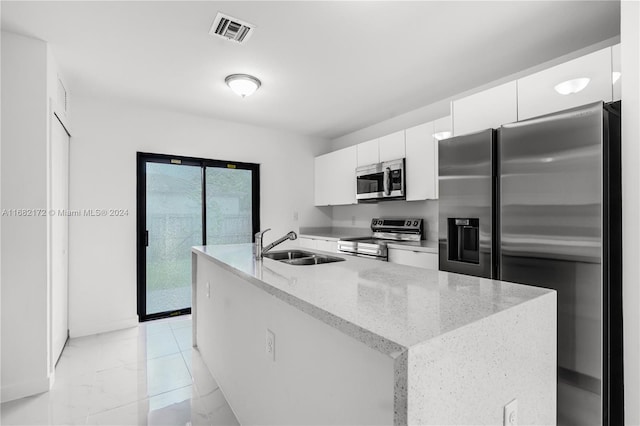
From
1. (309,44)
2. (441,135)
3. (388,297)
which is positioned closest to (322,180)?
(441,135)

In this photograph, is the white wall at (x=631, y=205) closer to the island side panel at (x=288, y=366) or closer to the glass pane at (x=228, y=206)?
the island side panel at (x=288, y=366)

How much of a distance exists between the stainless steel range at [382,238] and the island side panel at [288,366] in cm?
171

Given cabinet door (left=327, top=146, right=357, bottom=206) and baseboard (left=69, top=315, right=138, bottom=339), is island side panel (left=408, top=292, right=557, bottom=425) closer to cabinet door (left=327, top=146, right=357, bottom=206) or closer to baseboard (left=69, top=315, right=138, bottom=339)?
cabinet door (left=327, top=146, right=357, bottom=206)

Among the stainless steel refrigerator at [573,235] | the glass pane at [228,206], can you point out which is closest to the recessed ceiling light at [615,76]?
the stainless steel refrigerator at [573,235]

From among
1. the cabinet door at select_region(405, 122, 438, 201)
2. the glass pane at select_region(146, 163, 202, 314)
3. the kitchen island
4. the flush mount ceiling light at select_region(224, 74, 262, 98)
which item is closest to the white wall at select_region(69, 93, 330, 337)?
the glass pane at select_region(146, 163, 202, 314)

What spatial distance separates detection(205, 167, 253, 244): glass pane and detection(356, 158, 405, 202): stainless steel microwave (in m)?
1.56

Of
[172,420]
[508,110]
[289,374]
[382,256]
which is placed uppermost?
[508,110]

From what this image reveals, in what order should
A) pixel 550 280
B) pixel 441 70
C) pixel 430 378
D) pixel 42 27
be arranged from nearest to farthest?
pixel 430 378, pixel 550 280, pixel 42 27, pixel 441 70

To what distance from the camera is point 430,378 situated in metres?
0.74

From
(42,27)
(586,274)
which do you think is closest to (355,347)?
(586,274)

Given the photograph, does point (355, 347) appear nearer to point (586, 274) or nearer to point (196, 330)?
point (586, 274)

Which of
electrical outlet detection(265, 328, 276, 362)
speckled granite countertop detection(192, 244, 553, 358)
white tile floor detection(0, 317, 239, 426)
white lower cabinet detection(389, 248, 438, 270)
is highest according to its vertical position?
speckled granite countertop detection(192, 244, 553, 358)

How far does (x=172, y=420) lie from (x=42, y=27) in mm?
2665

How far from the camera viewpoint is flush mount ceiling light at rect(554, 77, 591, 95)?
1.98 m
